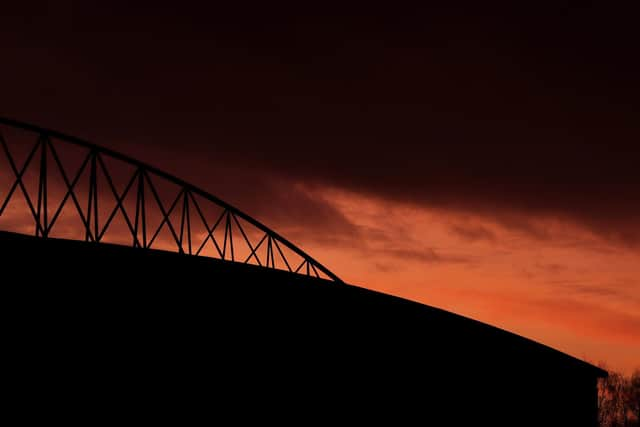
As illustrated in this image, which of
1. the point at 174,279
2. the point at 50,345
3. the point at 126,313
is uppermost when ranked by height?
the point at 174,279

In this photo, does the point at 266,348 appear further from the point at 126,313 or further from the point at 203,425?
the point at 126,313

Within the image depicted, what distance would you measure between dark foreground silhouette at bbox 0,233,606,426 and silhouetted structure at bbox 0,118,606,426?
32 millimetres

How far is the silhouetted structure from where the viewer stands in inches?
692

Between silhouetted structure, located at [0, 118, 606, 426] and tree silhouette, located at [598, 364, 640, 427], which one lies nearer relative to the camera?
silhouetted structure, located at [0, 118, 606, 426]

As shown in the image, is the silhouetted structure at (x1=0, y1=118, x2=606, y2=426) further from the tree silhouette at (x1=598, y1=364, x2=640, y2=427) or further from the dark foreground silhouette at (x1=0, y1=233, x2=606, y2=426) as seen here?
the tree silhouette at (x1=598, y1=364, x2=640, y2=427)

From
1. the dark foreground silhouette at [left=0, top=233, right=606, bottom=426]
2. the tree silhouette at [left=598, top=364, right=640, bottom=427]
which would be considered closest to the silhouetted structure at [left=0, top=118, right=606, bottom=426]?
the dark foreground silhouette at [left=0, top=233, right=606, bottom=426]

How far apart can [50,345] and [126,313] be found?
6.36 ft

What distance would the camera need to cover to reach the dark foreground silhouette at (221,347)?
17562 mm

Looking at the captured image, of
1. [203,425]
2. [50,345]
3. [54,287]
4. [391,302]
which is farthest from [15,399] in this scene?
[391,302]

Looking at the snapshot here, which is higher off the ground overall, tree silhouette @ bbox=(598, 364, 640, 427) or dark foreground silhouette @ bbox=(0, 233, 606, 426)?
tree silhouette @ bbox=(598, 364, 640, 427)

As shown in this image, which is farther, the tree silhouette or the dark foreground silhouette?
the tree silhouette

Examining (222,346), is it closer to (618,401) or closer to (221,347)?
(221,347)

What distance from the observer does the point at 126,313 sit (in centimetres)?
1866

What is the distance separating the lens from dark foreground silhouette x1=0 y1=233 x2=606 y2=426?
17562 mm
